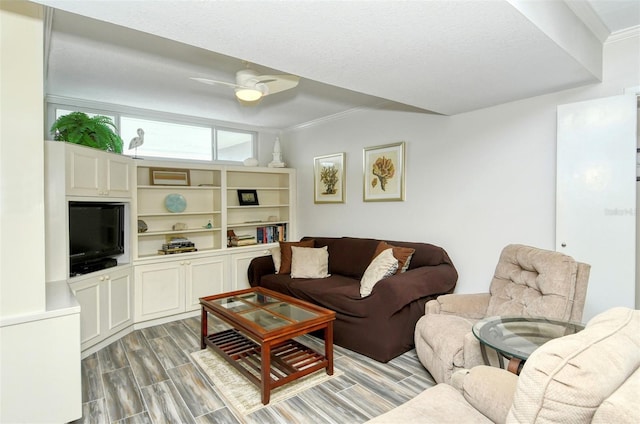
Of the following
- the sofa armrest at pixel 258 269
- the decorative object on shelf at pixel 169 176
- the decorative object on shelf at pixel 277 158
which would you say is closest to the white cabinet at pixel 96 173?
the decorative object on shelf at pixel 169 176

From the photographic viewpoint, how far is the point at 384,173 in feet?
13.4

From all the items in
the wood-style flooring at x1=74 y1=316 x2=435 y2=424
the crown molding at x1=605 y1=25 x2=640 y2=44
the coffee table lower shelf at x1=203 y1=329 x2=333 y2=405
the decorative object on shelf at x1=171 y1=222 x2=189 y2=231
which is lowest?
the wood-style flooring at x1=74 y1=316 x2=435 y2=424

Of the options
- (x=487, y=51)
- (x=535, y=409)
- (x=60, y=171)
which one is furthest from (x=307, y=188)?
(x=535, y=409)

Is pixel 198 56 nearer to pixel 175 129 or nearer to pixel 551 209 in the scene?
pixel 175 129

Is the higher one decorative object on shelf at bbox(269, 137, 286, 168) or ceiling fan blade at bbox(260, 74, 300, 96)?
ceiling fan blade at bbox(260, 74, 300, 96)

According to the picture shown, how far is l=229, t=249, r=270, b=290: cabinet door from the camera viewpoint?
4.57 meters

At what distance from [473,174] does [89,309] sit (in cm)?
373

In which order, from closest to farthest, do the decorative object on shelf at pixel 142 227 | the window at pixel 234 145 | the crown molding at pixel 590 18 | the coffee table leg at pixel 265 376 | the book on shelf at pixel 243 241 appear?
the crown molding at pixel 590 18, the coffee table leg at pixel 265 376, the decorative object on shelf at pixel 142 227, the book on shelf at pixel 243 241, the window at pixel 234 145

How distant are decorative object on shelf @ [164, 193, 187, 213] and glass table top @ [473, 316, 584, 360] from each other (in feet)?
11.8

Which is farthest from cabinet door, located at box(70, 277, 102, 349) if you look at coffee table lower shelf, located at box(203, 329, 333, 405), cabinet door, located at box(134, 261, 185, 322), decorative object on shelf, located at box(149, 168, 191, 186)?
decorative object on shelf, located at box(149, 168, 191, 186)

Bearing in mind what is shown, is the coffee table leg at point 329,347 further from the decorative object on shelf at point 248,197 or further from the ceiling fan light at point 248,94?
the decorative object on shelf at point 248,197

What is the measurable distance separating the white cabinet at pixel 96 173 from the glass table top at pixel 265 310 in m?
1.50

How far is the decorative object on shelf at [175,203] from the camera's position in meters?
4.25

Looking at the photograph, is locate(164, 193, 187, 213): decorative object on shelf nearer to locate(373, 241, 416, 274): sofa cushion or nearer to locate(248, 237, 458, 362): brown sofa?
locate(248, 237, 458, 362): brown sofa
